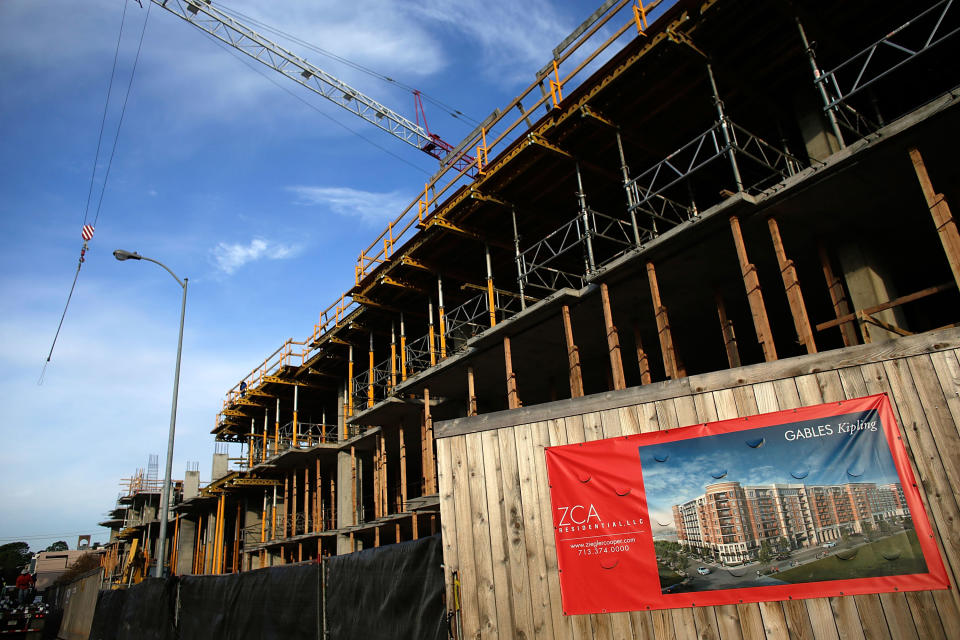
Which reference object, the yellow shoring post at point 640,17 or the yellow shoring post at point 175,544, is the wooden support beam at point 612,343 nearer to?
the yellow shoring post at point 640,17

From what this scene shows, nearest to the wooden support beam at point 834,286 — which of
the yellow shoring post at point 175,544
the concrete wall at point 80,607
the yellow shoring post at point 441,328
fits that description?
the yellow shoring post at point 441,328

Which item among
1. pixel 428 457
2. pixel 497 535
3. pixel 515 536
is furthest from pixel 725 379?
pixel 428 457

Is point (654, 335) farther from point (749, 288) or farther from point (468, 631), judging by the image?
point (468, 631)

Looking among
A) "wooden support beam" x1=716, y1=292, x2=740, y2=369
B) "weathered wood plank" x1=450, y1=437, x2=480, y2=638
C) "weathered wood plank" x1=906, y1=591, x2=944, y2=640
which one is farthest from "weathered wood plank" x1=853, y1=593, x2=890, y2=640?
"wooden support beam" x1=716, y1=292, x2=740, y2=369

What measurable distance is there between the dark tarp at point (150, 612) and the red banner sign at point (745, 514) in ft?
28.5

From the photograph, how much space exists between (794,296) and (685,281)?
3221mm

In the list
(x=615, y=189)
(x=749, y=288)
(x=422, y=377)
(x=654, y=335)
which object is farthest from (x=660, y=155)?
(x=422, y=377)

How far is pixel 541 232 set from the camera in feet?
63.3

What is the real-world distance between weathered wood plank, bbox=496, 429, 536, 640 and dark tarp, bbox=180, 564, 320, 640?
3309 millimetres

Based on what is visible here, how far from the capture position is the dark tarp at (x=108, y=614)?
13.8m

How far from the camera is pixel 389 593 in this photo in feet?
24.2

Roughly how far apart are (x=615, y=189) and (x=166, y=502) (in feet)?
45.2

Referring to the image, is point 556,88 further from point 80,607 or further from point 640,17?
point 80,607

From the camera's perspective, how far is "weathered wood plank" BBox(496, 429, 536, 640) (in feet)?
20.4
